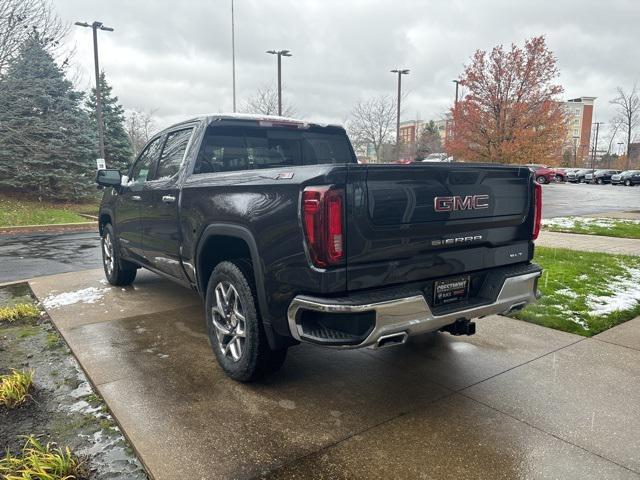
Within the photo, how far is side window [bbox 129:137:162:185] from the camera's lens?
5.06 meters

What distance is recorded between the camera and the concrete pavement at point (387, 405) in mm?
2521

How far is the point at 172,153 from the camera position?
462cm

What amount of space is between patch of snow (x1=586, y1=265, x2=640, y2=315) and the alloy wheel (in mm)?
3547

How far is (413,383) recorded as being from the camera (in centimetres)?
346

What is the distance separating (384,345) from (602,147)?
9582 centimetres

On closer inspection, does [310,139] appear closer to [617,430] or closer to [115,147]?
[617,430]

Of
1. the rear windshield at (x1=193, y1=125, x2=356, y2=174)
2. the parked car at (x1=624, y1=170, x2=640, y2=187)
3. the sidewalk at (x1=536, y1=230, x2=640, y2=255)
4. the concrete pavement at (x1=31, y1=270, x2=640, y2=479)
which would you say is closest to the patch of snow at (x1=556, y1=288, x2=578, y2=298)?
the concrete pavement at (x1=31, y1=270, x2=640, y2=479)

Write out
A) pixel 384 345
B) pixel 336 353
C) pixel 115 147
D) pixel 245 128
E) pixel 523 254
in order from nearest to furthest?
pixel 384 345 < pixel 523 254 < pixel 336 353 < pixel 245 128 < pixel 115 147

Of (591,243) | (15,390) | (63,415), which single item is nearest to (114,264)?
(15,390)

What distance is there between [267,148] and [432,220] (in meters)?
2.09

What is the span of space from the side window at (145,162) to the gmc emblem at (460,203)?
10.3 ft

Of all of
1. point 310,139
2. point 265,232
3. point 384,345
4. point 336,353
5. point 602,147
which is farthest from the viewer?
point 602,147

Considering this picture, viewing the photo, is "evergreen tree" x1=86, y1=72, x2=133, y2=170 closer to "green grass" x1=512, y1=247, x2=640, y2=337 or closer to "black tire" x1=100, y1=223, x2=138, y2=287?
"black tire" x1=100, y1=223, x2=138, y2=287

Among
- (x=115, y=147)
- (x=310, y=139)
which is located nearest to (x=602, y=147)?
(x=115, y=147)
